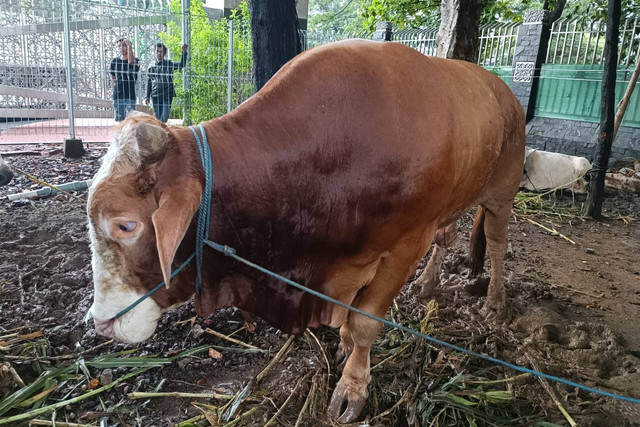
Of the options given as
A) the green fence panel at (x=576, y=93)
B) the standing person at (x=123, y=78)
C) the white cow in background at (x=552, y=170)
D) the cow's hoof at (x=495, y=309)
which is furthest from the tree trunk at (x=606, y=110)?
the standing person at (x=123, y=78)

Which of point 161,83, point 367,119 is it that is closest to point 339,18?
point 161,83

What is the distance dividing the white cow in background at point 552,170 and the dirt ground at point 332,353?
3256 millimetres

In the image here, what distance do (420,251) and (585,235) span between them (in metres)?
4.44

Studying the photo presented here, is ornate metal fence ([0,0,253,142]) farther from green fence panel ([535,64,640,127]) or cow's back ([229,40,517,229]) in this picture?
cow's back ([229,40,517,229])

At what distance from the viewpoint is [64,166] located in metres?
7.22

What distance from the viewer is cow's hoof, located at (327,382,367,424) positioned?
8.14 feet

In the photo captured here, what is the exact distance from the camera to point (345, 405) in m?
2.55

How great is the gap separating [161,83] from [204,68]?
1238 mm

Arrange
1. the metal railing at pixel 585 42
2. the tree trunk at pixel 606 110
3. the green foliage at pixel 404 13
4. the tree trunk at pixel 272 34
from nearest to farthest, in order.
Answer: the tree trunk at pixel 272 34 → the tree trunk at pixel 606 110 → the metal railing at pixel 585 42 → the green foliage at pixel 404 13

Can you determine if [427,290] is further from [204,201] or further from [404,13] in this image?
[404,13]

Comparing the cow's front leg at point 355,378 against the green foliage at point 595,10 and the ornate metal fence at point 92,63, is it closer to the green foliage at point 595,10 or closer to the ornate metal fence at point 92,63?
the ornate metal fence at point 92,63

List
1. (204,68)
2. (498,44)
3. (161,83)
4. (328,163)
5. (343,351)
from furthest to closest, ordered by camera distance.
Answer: (498,44), (204,68), (161,83), (343,351), (328,163)

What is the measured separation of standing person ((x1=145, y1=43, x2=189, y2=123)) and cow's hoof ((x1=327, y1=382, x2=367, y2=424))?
7998mm

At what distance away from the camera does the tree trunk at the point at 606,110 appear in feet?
19.6
